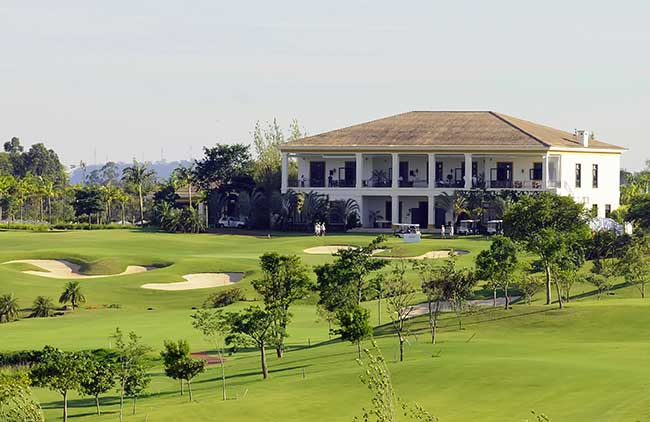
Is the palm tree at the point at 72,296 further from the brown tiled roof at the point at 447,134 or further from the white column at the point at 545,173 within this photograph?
the white column at the point at 545,173

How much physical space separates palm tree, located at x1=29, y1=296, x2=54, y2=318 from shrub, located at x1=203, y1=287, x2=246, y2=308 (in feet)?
24.7

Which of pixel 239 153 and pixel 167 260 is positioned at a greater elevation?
pixel 239 153

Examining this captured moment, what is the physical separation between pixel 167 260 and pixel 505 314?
1180 inches

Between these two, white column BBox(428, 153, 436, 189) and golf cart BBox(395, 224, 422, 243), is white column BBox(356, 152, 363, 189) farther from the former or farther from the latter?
white column BBox(428, 153, 436, 189)

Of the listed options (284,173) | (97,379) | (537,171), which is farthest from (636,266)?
(284,173)

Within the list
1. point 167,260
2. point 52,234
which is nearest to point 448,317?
point 167,260

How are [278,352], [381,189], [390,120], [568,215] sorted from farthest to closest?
[390,120] < [381,189] < [568,215] < [278,352]

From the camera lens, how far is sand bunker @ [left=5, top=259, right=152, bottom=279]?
73.6 m

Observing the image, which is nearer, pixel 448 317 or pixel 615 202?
pixel 448 317

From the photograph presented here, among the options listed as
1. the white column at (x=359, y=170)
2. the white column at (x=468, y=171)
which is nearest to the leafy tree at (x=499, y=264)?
the white column at (x=468, y=171)

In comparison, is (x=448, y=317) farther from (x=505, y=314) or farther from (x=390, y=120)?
(x=390, y=120)

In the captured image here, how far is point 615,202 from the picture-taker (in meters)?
113

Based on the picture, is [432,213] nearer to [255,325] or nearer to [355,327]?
[255,325]

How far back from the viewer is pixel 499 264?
2152 inches
